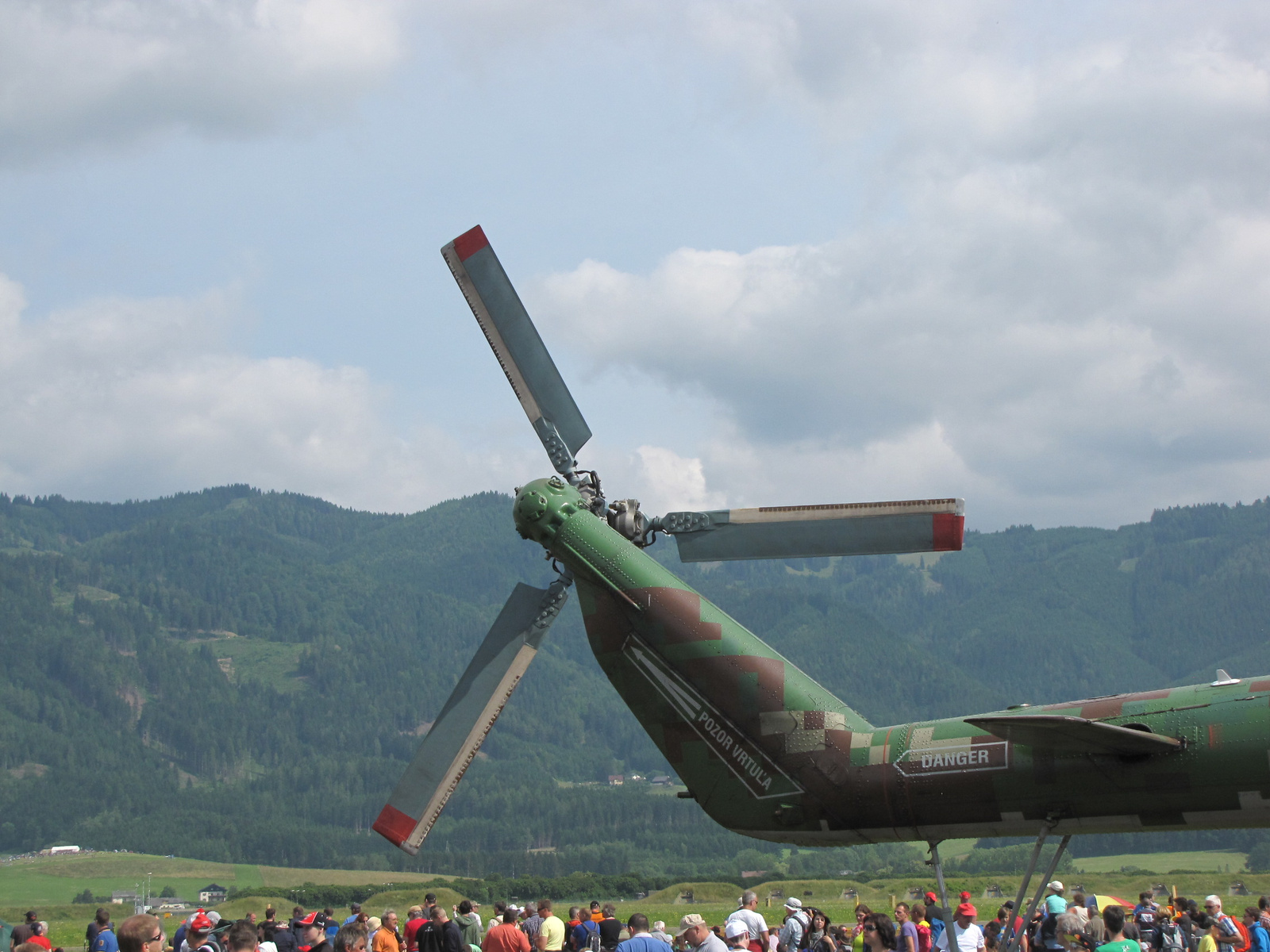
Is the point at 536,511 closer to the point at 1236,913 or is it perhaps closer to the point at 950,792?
the point at 950,792

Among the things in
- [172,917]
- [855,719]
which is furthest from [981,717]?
[172,917]

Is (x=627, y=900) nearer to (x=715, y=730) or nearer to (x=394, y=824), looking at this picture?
(x=715, y=730)

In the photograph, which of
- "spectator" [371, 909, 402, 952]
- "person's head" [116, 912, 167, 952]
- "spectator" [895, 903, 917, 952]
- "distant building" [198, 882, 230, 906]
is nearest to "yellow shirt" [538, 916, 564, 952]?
"spectator" [371, 909, 402, 952]

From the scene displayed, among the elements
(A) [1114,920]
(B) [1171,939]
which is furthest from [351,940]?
(B) [1171,939]

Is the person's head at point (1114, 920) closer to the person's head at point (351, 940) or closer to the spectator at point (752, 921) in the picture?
the spectator at point (752, 921)

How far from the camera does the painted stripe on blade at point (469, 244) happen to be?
1407cm

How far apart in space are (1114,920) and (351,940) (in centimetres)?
693

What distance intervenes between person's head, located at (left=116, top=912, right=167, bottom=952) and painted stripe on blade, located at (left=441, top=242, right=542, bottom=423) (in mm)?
7958

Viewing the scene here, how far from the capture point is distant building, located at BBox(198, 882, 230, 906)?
476 ft

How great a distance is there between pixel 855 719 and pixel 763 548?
6.74ft

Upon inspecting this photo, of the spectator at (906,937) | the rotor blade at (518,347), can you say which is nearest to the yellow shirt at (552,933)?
the spectator at (906,937)

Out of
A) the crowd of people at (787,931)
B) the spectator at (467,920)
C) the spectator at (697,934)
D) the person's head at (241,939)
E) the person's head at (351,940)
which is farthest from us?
the spectator at (467,920)

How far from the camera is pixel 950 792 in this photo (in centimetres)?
1225

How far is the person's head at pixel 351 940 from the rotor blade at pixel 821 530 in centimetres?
488
